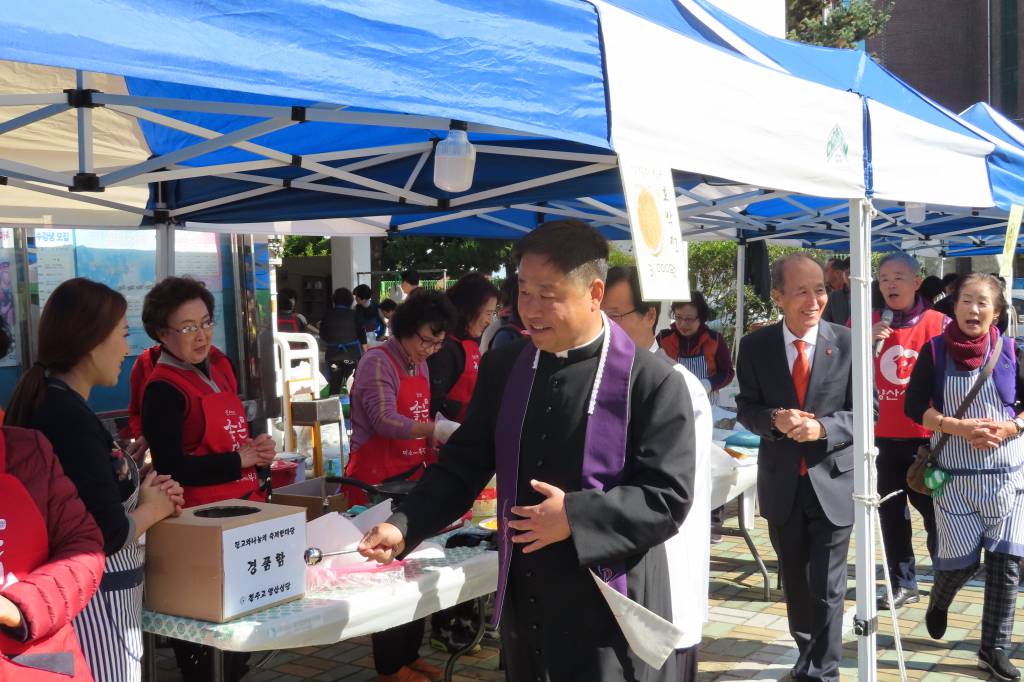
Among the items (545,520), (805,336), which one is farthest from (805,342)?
(545,520)

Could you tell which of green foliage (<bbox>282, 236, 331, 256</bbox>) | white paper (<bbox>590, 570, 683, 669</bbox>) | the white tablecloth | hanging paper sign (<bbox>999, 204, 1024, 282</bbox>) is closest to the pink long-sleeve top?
the white tablecloth

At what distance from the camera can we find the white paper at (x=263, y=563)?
8.06 ft

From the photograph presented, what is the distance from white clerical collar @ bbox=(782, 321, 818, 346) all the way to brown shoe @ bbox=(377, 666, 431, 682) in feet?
6.76

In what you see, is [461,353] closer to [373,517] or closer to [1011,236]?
[373,517]

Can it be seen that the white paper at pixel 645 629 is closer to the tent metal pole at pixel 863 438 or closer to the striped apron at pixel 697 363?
the tent metal pole at pixel 863 438

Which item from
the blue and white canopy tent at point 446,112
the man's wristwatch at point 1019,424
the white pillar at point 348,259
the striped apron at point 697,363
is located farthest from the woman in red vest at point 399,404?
the white pillar at point 348,259

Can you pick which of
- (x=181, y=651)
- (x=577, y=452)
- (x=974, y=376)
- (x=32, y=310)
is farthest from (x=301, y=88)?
(x=32, y=310)

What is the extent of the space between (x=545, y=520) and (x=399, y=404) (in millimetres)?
2326

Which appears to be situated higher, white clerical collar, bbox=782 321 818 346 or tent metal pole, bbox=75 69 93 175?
tent metal pole, bbox=75 69 93 175

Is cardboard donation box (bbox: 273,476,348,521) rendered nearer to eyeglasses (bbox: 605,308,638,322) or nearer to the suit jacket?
eyeglasses (bbox: 605,308,638,322)

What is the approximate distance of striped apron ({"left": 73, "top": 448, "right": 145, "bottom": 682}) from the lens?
8.13 feet

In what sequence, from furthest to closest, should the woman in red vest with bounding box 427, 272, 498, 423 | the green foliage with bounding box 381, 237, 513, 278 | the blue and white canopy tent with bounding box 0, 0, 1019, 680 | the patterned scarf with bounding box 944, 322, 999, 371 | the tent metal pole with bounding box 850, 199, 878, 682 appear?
the green foliage with bounding box 381, 237, 513, 278, the woman in red vest with bounding box 427, 272, 498, 423, the patterned scarf with bounding box 944, 322, 999, 371, the tent metal pole with bounding box 850, 199, 878, 682, the blue and white canopy tent with bounding box 0, 0, 1019, 680

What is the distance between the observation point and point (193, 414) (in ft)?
10.8

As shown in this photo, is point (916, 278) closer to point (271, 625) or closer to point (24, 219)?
point (271, 625)
